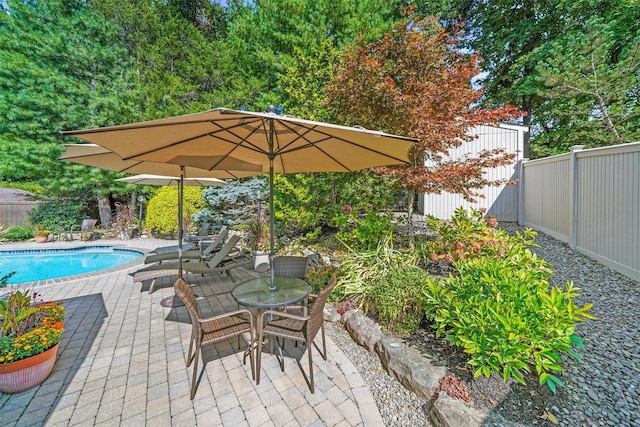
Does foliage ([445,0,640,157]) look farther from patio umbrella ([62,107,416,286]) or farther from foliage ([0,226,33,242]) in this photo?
foliage ([0,226,33,242])

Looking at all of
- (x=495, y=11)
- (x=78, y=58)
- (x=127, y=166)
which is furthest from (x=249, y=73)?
(x=495, y=11)

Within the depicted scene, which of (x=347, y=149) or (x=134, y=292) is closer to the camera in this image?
(x=347, y=149)

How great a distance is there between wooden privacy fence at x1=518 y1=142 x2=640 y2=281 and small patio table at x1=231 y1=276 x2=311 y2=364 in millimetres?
5178

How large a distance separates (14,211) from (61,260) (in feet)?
21.2

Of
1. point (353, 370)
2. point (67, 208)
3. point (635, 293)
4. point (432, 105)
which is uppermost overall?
point (432, 105)

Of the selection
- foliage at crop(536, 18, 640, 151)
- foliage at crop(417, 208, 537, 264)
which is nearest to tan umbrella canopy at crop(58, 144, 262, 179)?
foliage at crop(417, 208, 537, 264)

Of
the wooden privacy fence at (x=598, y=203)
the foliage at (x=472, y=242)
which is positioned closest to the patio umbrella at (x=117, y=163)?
the foliage at (x=472, y=242)

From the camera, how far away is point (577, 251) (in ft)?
18.4

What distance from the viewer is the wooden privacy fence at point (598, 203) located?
423cm

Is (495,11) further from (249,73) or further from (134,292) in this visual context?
(134,292)

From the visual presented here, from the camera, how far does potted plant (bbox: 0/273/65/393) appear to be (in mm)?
2514

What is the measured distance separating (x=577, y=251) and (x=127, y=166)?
8602 mm

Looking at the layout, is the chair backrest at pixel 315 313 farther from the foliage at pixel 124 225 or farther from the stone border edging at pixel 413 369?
the foliage at pixel 124 225

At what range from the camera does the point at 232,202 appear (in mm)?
10727
